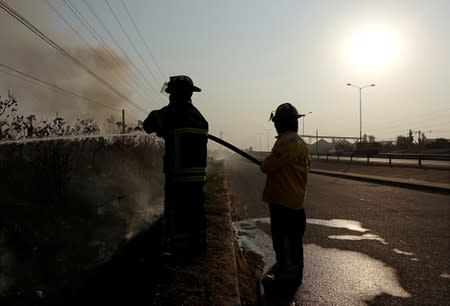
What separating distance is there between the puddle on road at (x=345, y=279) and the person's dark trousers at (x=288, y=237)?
9.3 inches

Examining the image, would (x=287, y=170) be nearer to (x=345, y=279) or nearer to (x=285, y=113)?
(x=285, y=113)

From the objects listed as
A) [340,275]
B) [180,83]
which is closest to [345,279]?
[340,275]

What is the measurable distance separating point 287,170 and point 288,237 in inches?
26.5

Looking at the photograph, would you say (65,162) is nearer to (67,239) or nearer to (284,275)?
(67,239)

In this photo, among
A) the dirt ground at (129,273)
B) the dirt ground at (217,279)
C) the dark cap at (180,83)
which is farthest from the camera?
the dark cap at (180,83)

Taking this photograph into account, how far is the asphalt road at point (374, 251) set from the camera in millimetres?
3895

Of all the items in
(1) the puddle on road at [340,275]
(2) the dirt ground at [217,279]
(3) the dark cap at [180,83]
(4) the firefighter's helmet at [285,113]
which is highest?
(3) the dark cap at [180,83]

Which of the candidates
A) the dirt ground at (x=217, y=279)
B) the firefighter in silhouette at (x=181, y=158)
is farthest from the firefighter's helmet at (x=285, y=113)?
the dirt ground at (x=217, y=279)

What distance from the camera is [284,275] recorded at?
4137 mm

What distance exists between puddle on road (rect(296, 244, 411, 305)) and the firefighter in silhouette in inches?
49.9

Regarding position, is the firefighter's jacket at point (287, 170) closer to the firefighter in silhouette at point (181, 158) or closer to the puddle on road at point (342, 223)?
the firefighter in silhouette at point (181, 158)

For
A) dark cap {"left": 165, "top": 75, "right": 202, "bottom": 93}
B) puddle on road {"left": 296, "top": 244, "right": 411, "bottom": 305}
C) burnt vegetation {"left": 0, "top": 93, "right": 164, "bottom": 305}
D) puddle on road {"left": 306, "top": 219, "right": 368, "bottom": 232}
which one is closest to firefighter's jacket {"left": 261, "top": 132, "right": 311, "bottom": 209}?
puddle on road {"left": 296, "top": 244, "right": 411, "bottom": 305}

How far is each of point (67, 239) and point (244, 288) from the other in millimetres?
3726

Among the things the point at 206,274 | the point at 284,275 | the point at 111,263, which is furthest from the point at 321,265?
the point at 111,263
